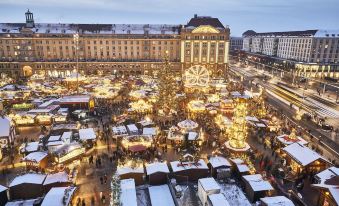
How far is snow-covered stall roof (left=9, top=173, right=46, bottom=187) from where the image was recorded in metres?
24.4

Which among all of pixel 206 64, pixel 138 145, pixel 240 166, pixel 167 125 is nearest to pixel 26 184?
pixel 138 145

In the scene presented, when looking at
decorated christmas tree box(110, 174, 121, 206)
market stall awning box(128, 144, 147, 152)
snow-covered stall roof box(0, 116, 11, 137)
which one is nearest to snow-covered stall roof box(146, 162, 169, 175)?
decorated christmas tree box(110, 174, 121, 206)

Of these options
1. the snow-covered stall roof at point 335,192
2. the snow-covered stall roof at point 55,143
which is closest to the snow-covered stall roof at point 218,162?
the snow-covered stall roof at point 335,192

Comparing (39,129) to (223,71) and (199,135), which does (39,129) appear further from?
(223,71)

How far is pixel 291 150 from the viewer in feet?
102

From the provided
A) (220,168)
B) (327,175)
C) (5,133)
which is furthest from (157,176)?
(5,133)

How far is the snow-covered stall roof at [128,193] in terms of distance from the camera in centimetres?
2086

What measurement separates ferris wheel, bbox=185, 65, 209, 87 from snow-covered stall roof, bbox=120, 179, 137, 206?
42496 millimetres

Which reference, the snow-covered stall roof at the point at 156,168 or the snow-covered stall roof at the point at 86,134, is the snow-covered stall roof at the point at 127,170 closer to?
the snow-covered stall roof at the point at 156,168

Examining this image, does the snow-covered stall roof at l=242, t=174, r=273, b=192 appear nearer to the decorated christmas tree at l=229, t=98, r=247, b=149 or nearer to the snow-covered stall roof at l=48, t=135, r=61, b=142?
the decorated christmas tree at l=229, t=98, r=247, b=149

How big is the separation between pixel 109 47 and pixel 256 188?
81687mm

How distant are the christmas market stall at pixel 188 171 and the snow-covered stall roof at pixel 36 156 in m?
14.0

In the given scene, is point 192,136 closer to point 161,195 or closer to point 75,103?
point 161,195

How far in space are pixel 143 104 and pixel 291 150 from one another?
2610cm
